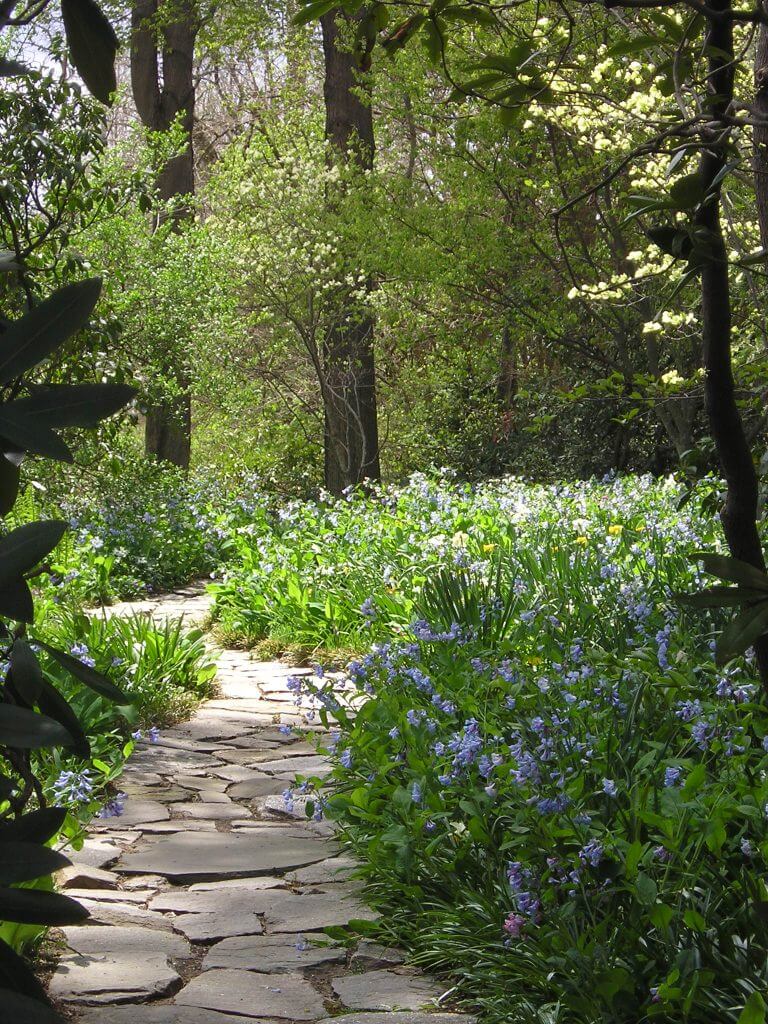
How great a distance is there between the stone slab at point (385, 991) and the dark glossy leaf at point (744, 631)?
1748 mm

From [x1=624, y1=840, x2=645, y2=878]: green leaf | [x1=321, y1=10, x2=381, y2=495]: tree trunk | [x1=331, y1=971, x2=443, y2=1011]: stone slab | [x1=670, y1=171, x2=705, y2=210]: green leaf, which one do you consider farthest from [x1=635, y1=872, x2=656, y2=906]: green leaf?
[x1=321, y1=10, x2=381, y2=495]: tree trunk

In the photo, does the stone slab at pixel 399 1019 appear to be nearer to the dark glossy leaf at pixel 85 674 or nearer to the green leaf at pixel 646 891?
the green leaf at pixel 646 891

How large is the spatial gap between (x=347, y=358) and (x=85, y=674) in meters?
12.8

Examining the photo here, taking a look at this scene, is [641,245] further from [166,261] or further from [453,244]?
[166,261]

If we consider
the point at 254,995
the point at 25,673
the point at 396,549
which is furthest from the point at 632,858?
the point at 396,549

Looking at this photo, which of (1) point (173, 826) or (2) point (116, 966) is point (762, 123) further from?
(1) point (173, 826)

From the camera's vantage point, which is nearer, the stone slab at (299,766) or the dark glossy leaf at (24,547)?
the dark glossy leaf at (24,547)

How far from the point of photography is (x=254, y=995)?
2754 mm

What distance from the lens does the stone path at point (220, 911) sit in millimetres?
2691

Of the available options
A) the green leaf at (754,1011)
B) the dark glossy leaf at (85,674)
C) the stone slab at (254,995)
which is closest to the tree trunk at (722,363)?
the green leaf at (754,1011)

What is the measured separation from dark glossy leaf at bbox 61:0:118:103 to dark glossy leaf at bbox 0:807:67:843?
655 millimetres

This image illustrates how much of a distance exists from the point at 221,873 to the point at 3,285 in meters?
2.69

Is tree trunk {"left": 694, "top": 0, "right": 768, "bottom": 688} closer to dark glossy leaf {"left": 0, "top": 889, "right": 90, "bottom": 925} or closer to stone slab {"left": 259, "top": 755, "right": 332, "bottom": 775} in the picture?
dark glossy leaf {"left": 0, "top": 889, "right": 90, "bottom": 925}

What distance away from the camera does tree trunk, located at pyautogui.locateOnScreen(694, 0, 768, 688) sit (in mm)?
1515
